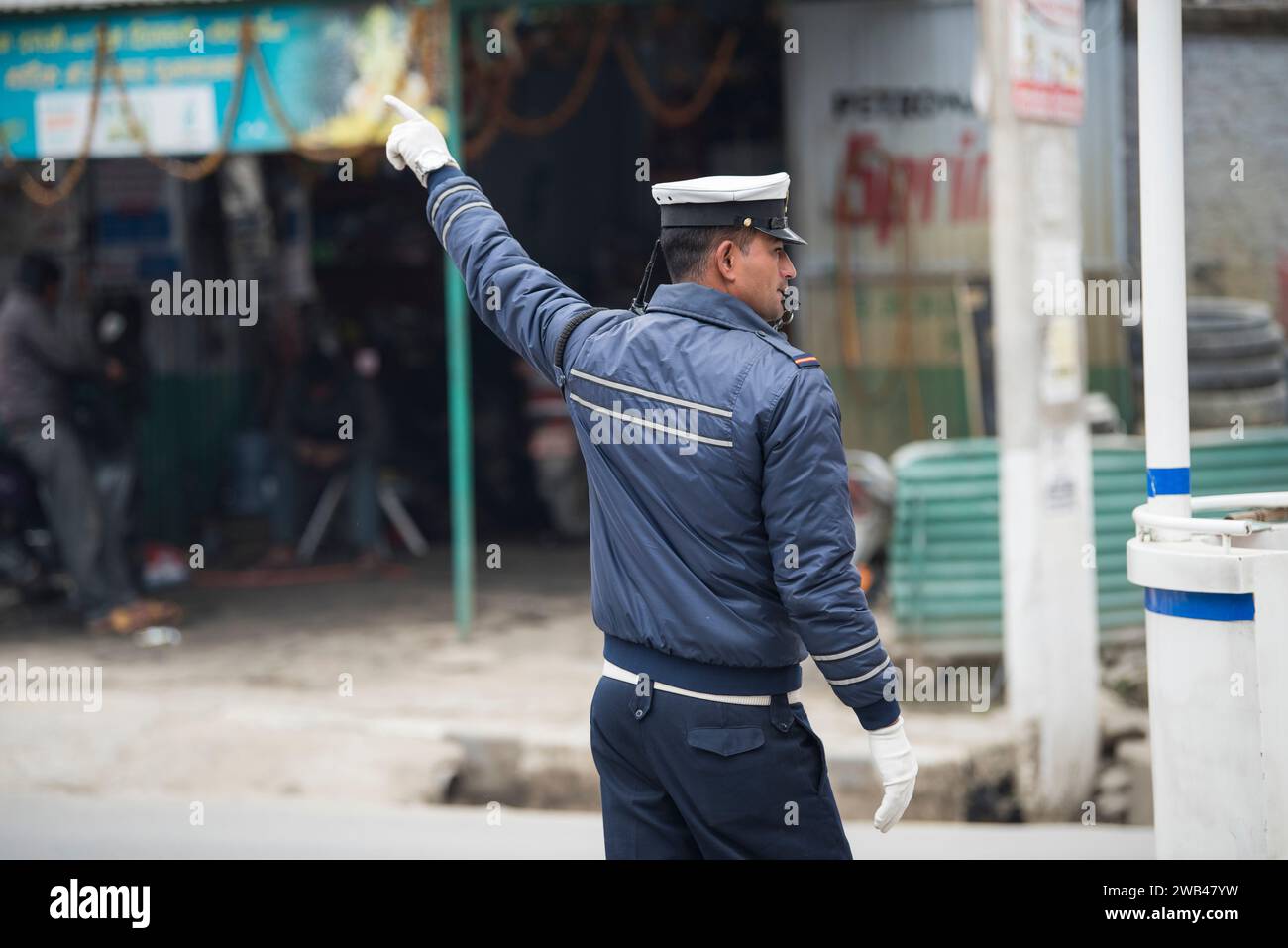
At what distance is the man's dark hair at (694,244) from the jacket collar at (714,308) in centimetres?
5

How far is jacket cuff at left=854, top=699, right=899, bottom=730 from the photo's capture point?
326 centimetres

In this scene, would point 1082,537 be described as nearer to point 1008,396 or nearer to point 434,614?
point 1008,396

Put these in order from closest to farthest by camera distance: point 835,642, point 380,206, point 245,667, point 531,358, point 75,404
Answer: point 835,642
point 531,358
point 245,667
point 75,404
point 380,206

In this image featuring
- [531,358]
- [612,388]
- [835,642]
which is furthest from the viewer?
[531,358]

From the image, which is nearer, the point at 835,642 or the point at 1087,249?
the point at 835,642

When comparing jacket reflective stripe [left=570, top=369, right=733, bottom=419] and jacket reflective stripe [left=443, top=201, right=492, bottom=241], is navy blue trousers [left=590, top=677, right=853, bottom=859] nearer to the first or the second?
jacket reflective stripe [left=570, top=369, right=733, bottom=419]

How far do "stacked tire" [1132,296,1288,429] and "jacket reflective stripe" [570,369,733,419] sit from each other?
6302mm

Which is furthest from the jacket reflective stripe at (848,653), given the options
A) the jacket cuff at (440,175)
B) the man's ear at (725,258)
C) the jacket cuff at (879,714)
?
the jacket cuff at (440,175)

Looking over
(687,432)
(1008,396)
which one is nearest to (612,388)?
(687,432)

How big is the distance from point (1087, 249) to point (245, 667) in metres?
5.60

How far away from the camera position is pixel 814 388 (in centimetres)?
317

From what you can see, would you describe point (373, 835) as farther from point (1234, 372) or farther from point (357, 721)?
point (1234, 372)

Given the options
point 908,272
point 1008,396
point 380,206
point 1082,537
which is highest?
point 380,206
